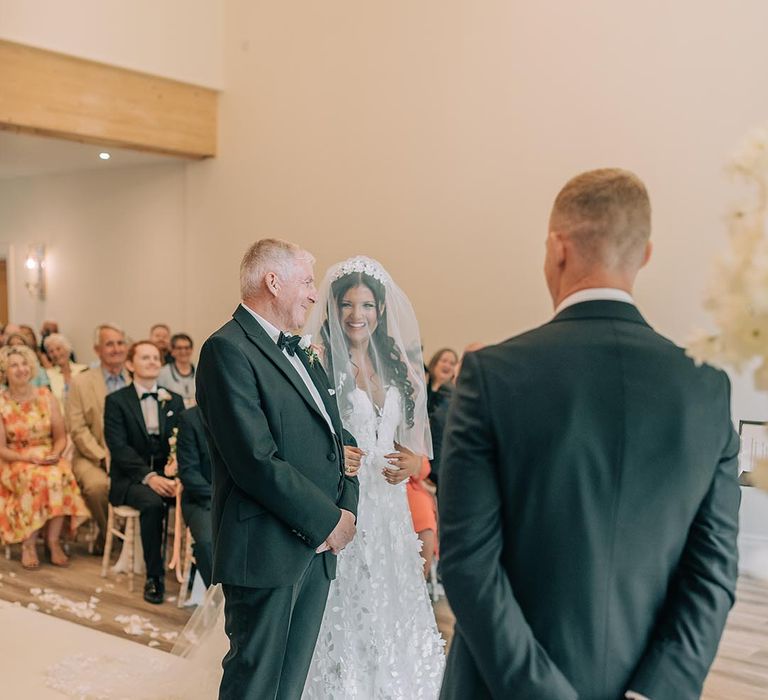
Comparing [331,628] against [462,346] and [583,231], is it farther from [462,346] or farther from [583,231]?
[462,346]

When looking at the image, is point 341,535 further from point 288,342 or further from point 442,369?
point 442,369

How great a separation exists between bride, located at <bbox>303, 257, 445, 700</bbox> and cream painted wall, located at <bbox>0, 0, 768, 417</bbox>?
11.3ft

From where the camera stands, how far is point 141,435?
6086mm

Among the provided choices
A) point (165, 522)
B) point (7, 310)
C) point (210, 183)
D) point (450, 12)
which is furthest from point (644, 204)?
point (7, 310)

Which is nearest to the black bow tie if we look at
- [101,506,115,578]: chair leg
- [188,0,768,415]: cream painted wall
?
[101,506,115,578]: chair leg

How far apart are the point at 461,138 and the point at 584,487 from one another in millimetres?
7516

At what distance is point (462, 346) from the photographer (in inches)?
342

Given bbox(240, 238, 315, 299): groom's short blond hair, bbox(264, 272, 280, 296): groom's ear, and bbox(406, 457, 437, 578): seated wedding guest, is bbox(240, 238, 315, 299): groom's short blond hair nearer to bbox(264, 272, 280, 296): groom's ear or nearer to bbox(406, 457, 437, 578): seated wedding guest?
bbox(264, 272, 280, 296): groom's ear

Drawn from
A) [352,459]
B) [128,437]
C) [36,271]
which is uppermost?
[36,271]

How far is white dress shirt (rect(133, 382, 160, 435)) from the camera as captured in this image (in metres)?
6.10

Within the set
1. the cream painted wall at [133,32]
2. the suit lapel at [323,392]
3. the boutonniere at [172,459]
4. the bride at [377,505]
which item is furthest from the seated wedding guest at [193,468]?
the cream painted wall at [133,32]

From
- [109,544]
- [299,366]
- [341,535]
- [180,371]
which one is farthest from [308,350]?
[180,371]

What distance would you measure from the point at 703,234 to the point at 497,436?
6.20 metres

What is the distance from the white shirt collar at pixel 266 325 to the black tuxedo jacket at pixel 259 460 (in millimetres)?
25
